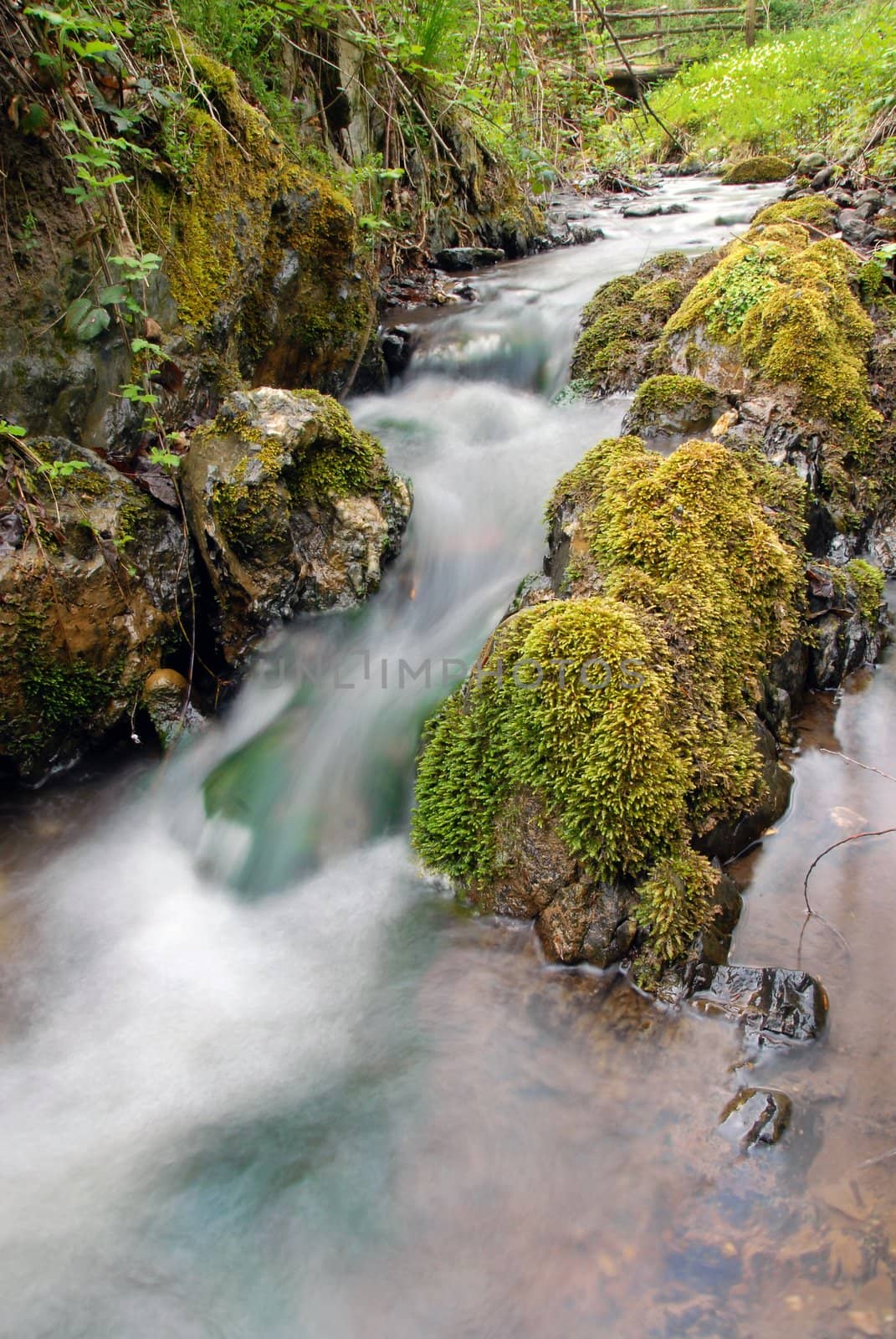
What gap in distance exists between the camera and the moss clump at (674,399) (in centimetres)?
499

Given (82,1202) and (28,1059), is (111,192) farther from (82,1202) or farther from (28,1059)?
(82,1202)

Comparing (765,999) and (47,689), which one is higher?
(47,689)

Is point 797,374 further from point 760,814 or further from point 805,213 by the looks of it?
point 760,814

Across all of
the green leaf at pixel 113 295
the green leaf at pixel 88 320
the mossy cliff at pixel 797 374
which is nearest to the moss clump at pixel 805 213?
the mossy cliff at pixel 797 374

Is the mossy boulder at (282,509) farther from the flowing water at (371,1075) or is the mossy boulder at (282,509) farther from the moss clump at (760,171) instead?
the moss clump at (760,171)

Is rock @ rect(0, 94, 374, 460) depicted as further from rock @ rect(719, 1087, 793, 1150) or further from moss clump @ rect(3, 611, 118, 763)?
rock @ rect(719, 1087, 793, 1150)

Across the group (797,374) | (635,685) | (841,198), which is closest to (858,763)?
(635,685)

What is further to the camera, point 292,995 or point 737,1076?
point 292,995

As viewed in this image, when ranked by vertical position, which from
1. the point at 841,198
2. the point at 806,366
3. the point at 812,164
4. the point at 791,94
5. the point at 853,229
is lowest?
the point at 806,366

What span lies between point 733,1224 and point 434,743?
7.22 ft

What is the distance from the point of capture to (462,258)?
9203 mm

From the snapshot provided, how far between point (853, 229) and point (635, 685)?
578 cm

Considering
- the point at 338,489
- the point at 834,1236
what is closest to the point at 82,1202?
the point at 834,1236

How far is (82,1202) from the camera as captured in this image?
8.48 ft
